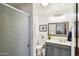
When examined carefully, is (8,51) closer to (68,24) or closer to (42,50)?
(42,50)

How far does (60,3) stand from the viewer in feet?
5.11

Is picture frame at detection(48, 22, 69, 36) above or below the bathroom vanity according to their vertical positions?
above

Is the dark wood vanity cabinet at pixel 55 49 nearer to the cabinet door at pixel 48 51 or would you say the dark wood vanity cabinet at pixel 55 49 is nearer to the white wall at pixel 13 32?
the cabinet door at pixel 48 51

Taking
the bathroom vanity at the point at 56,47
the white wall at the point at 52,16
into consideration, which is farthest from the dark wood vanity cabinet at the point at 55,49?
the white wall at the point at 52,16

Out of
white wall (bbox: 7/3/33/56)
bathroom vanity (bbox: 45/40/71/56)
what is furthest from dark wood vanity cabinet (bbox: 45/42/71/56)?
white wall (bbox: 7/3/33/56)

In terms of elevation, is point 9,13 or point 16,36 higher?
point 9,13

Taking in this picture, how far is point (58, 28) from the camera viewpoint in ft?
5.52

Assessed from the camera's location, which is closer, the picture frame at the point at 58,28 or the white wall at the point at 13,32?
the white wall at the point at 13,32

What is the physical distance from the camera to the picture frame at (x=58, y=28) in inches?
65.4

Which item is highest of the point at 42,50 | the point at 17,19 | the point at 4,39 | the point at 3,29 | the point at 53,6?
the point at 53,6

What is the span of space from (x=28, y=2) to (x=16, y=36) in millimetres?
485

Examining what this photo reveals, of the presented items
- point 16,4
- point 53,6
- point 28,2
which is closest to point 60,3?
point 53,6

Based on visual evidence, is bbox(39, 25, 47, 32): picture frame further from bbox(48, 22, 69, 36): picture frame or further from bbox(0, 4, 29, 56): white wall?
bbox(0, 4, 29, 56): white wall

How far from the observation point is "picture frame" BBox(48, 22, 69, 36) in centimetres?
166
